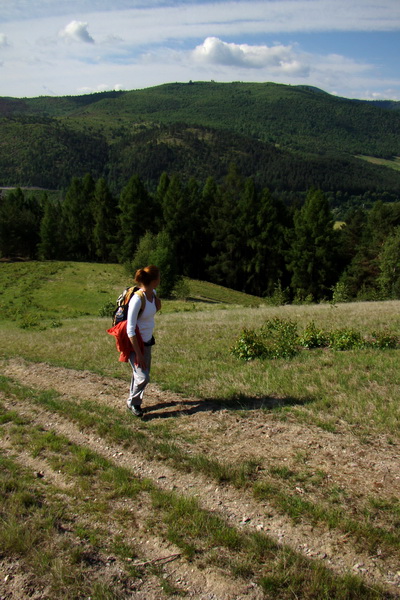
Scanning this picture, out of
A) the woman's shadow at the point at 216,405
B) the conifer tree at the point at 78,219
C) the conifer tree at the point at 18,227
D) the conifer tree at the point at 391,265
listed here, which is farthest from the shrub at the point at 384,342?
the conifer tree at the point at 78,219

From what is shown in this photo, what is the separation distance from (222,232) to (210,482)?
62174 millimetres

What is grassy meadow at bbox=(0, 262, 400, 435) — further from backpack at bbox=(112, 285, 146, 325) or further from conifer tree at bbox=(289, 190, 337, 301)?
conifer tree at bbox=(289, 190, 337, 301)

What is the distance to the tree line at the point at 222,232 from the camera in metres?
58.0

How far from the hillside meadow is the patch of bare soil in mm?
18

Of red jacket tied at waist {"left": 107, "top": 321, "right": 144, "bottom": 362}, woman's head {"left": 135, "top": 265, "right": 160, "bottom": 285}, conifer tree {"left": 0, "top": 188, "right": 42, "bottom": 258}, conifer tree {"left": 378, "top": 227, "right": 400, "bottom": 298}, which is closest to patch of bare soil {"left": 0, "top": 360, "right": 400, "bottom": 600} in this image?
red jacket tied at waist {"left": 107, "top": 321, "right": 144, "bottom": 362}

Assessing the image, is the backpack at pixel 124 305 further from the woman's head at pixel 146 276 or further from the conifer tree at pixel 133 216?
the conifer tree at pixel 133 216

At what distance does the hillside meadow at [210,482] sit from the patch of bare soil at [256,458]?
0.02 meters

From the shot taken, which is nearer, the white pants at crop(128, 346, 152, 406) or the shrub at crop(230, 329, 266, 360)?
the white pants at crop(128, 346, 152, 406)

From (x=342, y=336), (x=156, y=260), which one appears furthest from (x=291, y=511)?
(x=156, y=260)

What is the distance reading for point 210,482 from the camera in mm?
5359

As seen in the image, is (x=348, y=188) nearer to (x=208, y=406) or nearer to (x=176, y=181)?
(x=176, y=181)

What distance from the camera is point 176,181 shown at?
66438 millimetres

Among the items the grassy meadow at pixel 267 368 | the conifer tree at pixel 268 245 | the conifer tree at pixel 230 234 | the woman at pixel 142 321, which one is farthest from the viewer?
the conifer tree at pixel 230 234

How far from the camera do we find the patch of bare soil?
3.91 meters
